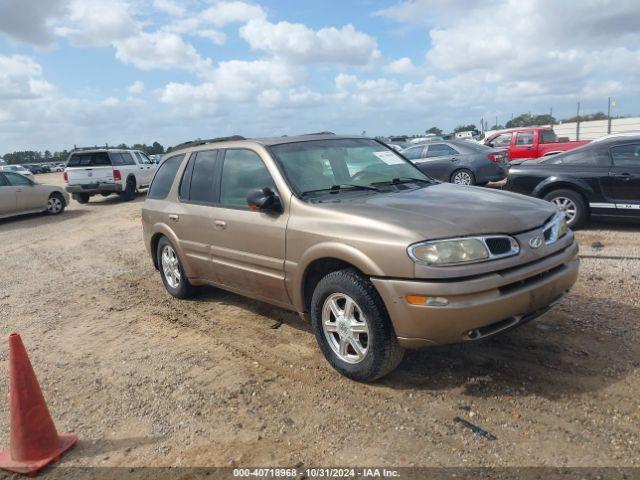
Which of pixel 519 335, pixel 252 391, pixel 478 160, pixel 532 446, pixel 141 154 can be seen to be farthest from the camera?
pixel 141 154

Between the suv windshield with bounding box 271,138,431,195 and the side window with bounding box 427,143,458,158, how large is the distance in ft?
29.7

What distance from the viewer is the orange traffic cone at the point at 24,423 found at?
9.82ft

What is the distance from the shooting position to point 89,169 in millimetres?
17734

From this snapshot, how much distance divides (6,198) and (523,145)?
15766 mm

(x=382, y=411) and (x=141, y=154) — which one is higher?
(x=141, y=154)

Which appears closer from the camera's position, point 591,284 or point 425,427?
point 425,427

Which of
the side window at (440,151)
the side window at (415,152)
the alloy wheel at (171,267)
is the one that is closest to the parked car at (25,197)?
the side window at (415,152)

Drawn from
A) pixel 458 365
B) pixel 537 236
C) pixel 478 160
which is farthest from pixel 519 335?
pixel 478 160

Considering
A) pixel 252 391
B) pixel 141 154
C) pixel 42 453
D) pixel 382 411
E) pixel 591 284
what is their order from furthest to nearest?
pixel 141 154 < pixel 591 284 < pixel 252 391 < pixel 382 411 < pixel 42 453

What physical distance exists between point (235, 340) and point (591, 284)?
376 centimetres

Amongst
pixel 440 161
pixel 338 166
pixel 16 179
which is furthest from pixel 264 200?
pixel 16 179

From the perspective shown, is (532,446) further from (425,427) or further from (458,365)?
(458,365)

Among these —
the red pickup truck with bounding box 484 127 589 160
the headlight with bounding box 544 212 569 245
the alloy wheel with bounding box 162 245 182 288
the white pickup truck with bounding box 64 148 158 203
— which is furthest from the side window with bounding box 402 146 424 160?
the headlight with bounding box 544 212 569 245

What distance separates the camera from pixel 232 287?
4828 millimetres
